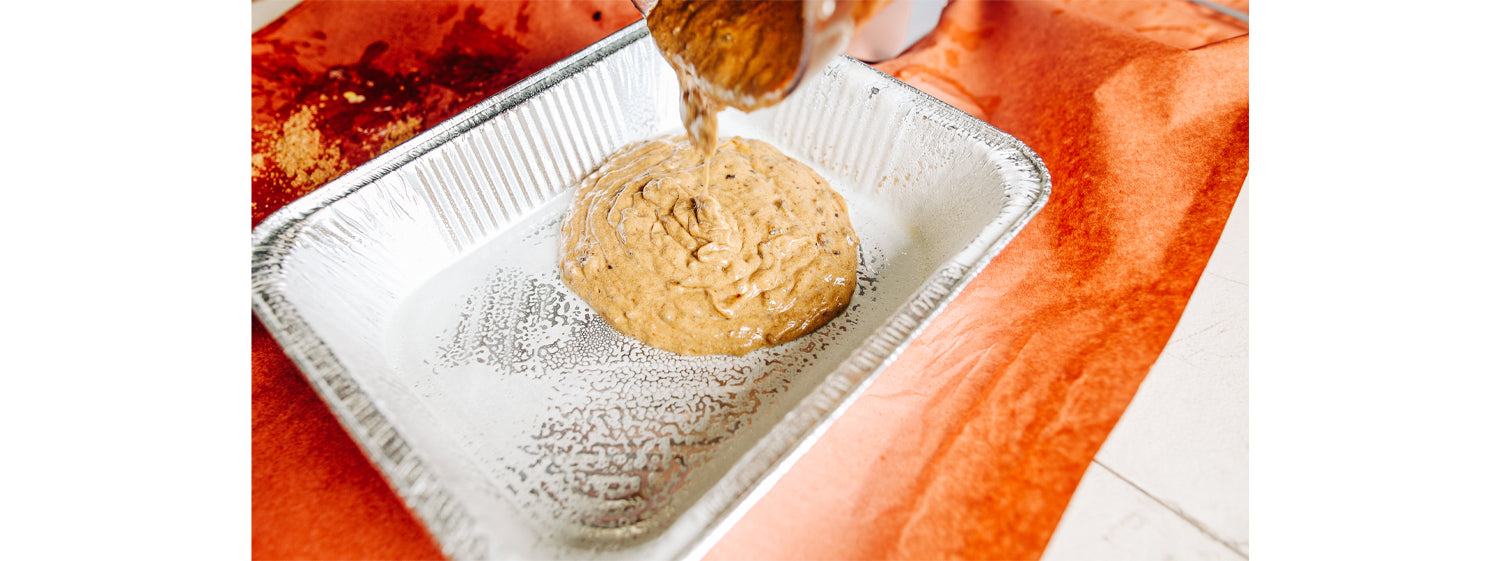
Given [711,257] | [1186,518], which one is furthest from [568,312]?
[1186,518]

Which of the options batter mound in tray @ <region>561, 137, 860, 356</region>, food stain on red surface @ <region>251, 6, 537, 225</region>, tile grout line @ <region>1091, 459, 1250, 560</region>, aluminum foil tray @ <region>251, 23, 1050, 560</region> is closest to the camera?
aluminum foil tray @ <region>251, 23, 1050, 560</region>

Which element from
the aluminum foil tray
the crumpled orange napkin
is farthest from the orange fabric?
the aluminum foil tray

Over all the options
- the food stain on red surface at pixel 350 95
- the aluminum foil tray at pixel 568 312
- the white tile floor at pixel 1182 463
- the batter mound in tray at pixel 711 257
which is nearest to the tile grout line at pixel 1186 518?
the white tile floor at pixel 1182 463

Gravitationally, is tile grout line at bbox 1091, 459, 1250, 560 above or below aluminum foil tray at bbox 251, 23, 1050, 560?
below

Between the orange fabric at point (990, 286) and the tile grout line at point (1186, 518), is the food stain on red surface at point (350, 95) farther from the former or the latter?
the tile grout line at point (1186, 518)

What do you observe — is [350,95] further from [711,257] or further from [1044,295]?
[1044,295]

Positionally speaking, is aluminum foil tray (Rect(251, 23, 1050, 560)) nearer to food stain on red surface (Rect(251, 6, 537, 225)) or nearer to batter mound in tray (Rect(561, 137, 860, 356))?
batter mound in tray (Rect(561, 137, 860, 356))
